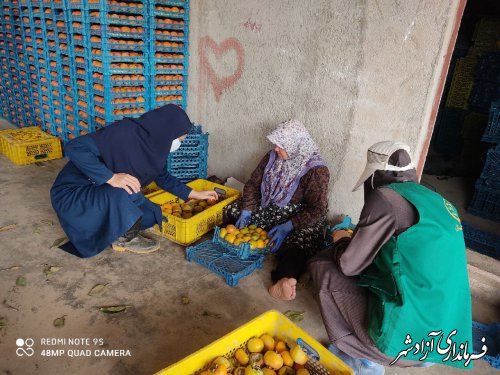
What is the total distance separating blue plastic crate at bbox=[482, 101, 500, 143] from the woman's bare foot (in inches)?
127

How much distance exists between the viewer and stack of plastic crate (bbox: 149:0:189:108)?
15.3 feet

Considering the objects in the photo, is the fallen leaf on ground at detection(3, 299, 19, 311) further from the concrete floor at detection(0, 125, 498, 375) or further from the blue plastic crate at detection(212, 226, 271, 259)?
the blue plastic crate at detection(212, 226, 271, 259)

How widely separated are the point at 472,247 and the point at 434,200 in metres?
3.19

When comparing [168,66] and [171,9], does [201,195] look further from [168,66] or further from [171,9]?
[171,9]

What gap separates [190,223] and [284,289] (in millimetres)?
1113

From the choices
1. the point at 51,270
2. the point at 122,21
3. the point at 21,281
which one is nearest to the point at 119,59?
the point at 122,21

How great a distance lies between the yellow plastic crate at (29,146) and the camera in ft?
17.3

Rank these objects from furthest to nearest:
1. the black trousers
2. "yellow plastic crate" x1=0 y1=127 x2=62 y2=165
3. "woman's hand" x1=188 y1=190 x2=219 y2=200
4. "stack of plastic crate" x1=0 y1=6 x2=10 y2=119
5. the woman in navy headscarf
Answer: "stack of plastic crate" x1=0 y1=6 x2=10 y2=119 → "yellow plastic crate" x1=0 y1=127 x2=62 y2=165 → "woman's hand" x1=188 y1=190 x2=219 y2=200 → the black trousers → the woman in navy headscarf

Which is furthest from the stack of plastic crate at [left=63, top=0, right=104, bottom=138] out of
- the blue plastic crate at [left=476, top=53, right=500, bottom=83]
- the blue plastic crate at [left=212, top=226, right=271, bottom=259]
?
the blue plastic crate at [left=476, top=53, right=500, bottom=83]

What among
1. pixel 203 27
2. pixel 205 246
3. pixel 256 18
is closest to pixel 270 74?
pixel 256 18

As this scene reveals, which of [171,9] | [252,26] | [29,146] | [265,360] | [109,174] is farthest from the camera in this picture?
[29,146]

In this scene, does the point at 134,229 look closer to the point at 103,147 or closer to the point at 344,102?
the point at 103,147

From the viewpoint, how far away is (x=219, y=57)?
4.72 m

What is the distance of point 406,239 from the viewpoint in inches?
73.0
